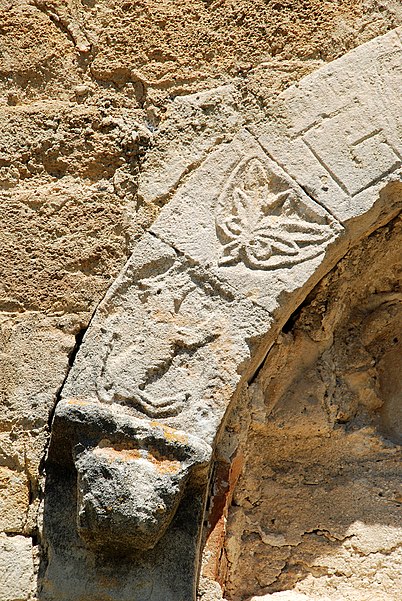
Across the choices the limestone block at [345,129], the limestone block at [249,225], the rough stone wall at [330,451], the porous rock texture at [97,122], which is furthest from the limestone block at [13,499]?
the limestone block at [345,129]

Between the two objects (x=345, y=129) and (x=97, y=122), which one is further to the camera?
(x=97, y=122)

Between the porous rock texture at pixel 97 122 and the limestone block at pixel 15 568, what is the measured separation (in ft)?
0.64

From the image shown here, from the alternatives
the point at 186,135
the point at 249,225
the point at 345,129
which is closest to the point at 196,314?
the point at 249,225

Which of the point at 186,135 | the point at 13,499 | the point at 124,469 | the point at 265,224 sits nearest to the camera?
the point at 124,469

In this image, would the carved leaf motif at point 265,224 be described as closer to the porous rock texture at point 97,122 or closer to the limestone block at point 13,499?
the porous rock texture at point 97,122

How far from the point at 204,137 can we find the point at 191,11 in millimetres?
508

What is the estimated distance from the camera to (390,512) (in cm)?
275

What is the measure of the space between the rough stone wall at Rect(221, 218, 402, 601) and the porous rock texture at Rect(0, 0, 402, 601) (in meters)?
0.19

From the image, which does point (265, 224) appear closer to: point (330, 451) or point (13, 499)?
point (330, 451)

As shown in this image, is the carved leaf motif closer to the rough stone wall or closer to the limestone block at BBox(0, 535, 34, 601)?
the rough stone wall

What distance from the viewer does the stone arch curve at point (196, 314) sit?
2365 millimetres

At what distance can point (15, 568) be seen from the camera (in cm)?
242

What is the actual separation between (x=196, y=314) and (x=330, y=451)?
0.73 metres

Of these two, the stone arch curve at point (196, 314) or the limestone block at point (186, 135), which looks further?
the limestone block at point (186, 135)
